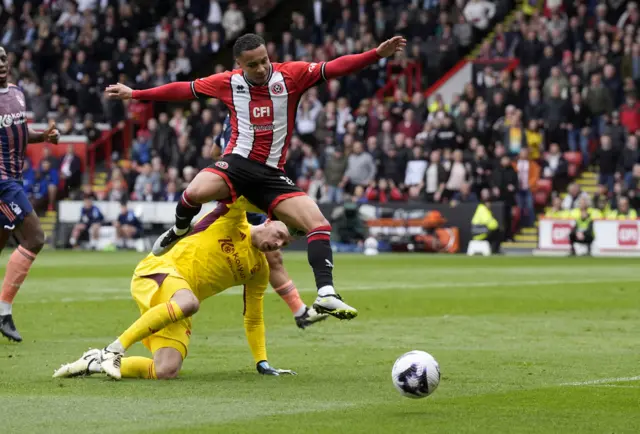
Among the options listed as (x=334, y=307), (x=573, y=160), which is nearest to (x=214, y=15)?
(x=573, y=160)

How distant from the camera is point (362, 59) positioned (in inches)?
380

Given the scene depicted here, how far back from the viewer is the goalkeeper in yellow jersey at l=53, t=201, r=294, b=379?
877 centimetres

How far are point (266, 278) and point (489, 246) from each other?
69.3ft

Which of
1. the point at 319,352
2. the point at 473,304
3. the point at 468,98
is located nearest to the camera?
the point at 319,352

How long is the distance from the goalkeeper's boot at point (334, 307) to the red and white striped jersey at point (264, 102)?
1.75 metres

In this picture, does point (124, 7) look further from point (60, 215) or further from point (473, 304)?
point (473, 304)

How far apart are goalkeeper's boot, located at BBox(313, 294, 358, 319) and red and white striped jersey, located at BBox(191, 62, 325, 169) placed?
1746 millimetres

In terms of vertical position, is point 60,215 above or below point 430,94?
below

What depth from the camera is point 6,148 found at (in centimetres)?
1212

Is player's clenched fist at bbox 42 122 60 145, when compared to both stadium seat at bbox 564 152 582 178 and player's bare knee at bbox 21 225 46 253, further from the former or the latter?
stadium seat at bbox 564 152 582 178

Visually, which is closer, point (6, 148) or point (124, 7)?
point (6, 148)

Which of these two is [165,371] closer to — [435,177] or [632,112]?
[435,177]

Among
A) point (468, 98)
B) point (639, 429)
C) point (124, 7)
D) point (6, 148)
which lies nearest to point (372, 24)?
point (468, 98)

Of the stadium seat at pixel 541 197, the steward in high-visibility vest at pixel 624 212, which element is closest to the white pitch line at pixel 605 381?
the steward in high-visibility vest at pixel 624 212
